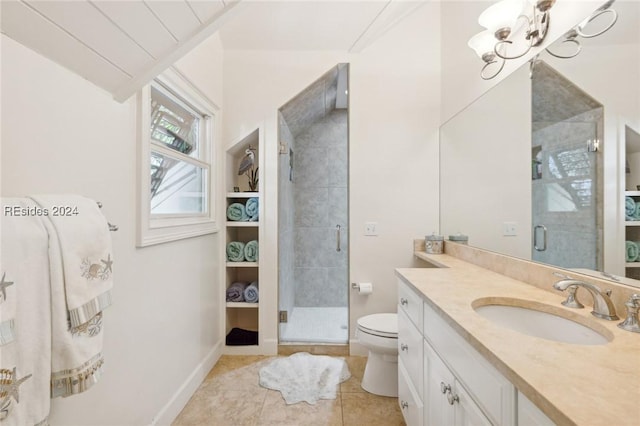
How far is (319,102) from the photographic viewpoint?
2.97 metres

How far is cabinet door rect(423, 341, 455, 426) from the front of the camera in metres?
0.94

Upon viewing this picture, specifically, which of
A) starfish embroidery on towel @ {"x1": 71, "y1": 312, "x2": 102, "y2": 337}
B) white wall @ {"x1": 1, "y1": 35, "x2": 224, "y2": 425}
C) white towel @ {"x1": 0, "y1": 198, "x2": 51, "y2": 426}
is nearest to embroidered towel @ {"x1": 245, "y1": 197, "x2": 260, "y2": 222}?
white wall @ {"x1": 1, "y1": 35, "x2": 224, "y2": 425}

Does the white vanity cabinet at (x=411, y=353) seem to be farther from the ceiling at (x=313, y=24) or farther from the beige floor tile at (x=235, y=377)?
the ceiling at (x=313, y=24)

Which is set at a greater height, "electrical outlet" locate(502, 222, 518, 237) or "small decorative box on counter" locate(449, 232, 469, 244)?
"electrical outlet" locate(502, 222, 518, 237)

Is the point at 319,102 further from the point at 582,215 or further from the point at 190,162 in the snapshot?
the point at 582,215

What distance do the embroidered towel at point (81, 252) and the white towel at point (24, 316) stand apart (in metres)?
0.04

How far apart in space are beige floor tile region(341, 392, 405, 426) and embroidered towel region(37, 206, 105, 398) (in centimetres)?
137

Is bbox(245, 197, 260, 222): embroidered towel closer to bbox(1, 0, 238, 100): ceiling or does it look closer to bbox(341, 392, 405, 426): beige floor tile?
bbox(1, 0, 238, 100): ceiling

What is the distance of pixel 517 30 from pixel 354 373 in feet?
7.89

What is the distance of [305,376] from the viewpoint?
2018mm

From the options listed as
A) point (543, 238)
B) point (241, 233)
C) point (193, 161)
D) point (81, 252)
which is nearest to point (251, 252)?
point (241, 233)

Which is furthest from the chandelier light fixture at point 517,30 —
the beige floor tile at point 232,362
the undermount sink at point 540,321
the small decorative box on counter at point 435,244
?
the beige floor tile at point 232,362

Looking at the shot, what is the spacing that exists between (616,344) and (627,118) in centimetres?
73

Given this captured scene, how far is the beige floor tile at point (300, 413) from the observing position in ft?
5.22
